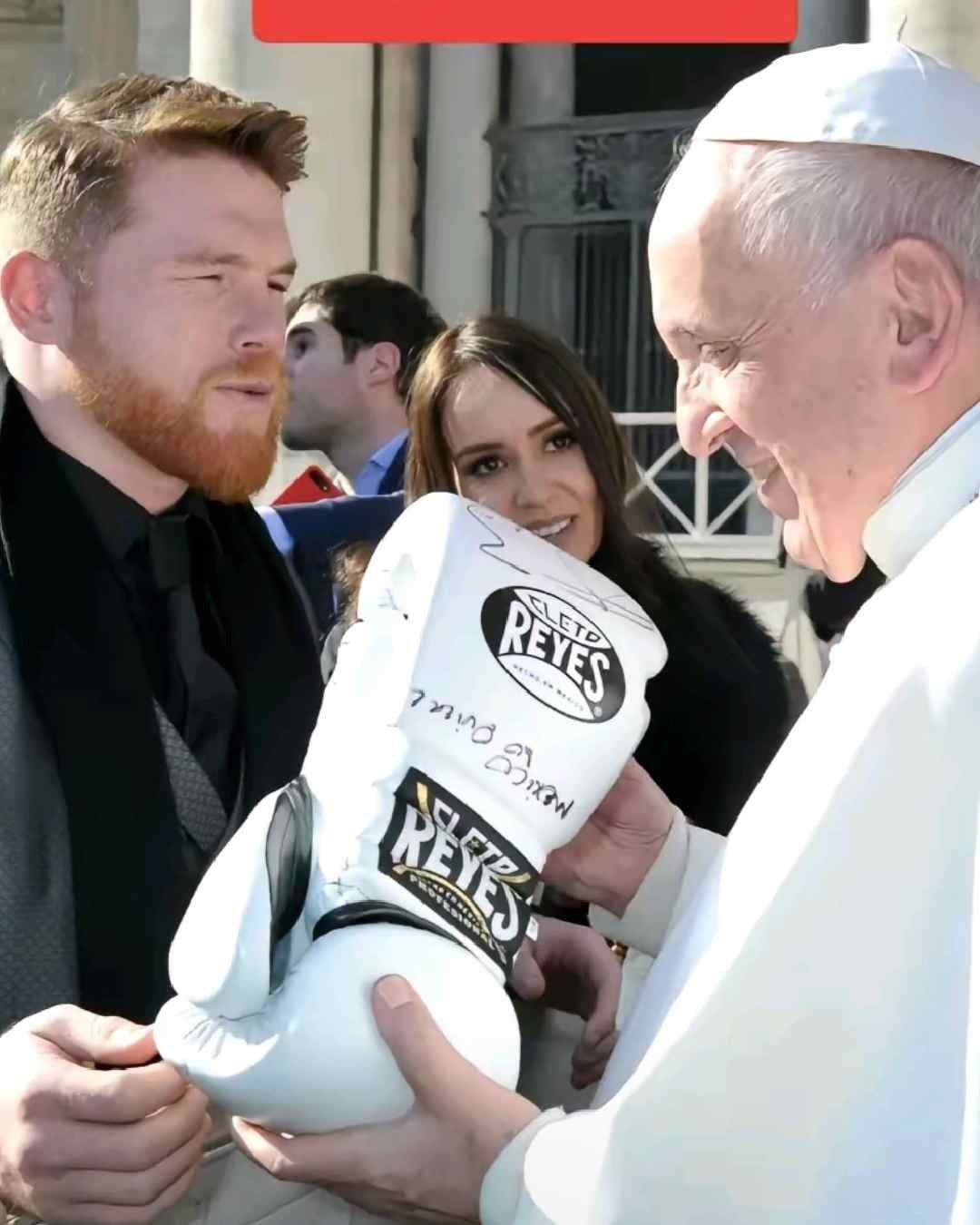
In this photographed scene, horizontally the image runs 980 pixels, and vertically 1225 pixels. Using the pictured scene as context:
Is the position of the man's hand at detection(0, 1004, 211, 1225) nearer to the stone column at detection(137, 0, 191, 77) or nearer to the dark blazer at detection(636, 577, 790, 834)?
the dark blazer at detection(636, 577, 790, 834)

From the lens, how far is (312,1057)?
4.04ft

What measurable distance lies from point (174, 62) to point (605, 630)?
514 centimetres

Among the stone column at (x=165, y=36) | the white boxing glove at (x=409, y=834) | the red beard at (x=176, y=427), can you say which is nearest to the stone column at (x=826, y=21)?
the stone column at (x=165, y=36)

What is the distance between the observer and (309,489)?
143 inches

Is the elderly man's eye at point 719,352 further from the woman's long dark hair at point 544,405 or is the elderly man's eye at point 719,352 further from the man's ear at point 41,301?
the woman's long dark hair at point 544,405

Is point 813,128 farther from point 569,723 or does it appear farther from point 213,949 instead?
point 213,949

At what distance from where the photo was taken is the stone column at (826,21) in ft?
19.7

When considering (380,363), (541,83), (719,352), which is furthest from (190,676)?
(541,83)

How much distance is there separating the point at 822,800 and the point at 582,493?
4.95ft

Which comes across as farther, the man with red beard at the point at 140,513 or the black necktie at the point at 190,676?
the black necktie at the point at 190,676

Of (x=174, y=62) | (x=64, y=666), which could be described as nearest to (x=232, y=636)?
(x=64, y=666)

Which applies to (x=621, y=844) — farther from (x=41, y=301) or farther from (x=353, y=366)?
(x=353, y=366)

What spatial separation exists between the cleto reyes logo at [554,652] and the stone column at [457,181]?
5307 mm

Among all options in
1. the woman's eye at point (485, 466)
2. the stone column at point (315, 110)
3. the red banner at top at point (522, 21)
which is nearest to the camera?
the red banner at top at point (522, 21)
